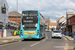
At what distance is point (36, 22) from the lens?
734 inches

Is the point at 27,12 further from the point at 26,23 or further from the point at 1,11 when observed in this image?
the point at 1,11

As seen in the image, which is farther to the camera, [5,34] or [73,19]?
[73,19]

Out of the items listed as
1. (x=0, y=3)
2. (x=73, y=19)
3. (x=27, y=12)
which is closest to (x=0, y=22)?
(x=0, y=3)

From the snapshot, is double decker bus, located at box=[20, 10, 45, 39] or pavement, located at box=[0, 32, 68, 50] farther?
double decker bus, located at box=[20, 10, 45, 39]

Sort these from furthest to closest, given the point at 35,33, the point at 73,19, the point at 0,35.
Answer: the point at 73,19, the point at 0,35, the point at 35,33

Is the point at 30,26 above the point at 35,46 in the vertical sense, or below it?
above

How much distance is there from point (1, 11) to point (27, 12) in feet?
45.0

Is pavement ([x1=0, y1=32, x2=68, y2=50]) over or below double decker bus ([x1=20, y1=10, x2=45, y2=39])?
below

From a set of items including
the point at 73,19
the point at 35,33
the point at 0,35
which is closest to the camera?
the point at 35,33

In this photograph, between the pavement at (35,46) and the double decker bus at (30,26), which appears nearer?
the pavement at (35,46)

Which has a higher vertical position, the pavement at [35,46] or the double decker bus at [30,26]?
the double decker bus at [30,26]

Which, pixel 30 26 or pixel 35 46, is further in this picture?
pixel 30 26

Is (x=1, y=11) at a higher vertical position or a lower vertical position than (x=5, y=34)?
higher

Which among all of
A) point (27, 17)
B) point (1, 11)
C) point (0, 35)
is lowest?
point (0, 35)
